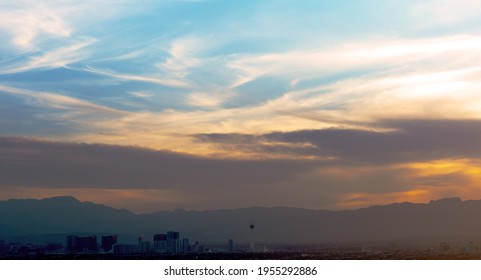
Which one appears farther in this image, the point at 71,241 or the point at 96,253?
the point at 71,241

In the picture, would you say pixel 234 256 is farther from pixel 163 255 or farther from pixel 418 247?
pixel 418 247

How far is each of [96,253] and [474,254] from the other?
66.2 meters

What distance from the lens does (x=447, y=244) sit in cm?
15862

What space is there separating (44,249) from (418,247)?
72121mm

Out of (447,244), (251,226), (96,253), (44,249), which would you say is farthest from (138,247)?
(447,244)

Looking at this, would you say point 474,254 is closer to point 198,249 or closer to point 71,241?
point 198,249

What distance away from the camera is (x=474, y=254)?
365 ft
